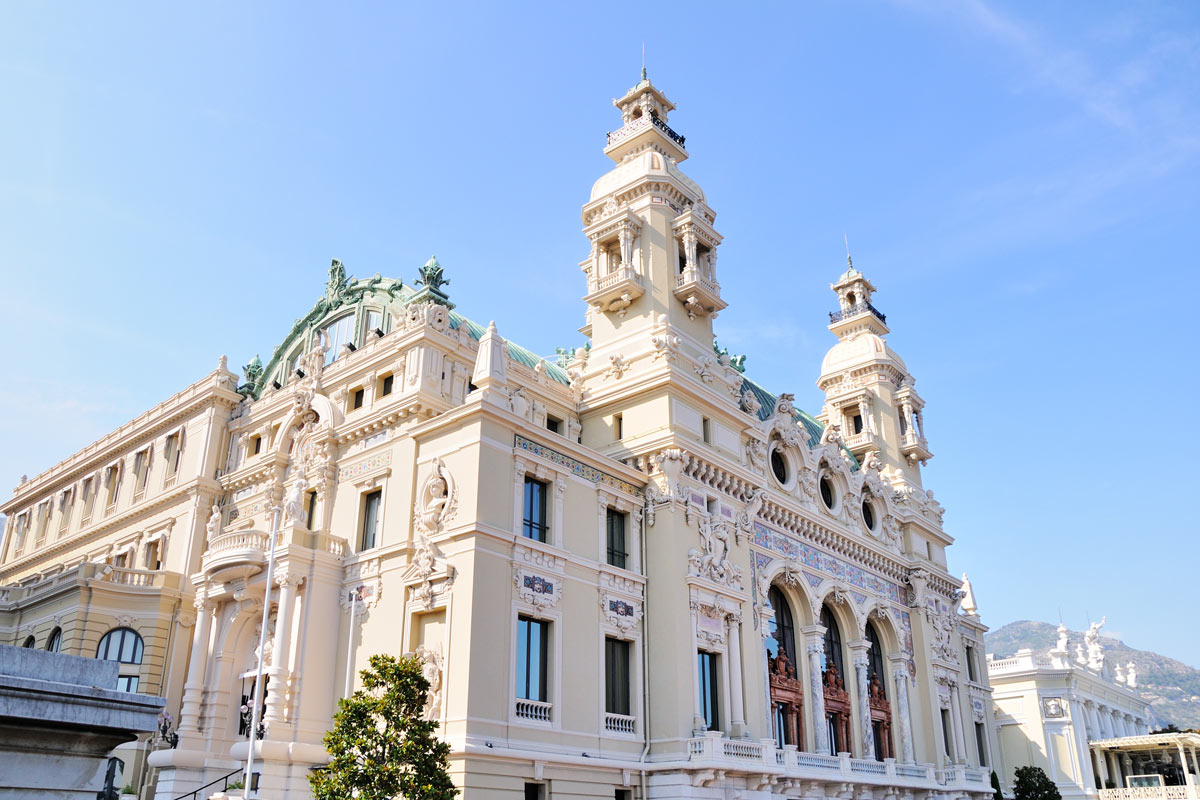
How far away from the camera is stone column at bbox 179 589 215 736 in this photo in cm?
3497

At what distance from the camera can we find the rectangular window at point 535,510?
3269 cm

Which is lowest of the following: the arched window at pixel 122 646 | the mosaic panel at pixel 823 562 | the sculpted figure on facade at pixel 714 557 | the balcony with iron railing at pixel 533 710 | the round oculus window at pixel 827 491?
the balcony with iron railing at pixel 533 710

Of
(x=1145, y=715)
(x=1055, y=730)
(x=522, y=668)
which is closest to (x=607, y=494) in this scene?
(x=522, y=668)

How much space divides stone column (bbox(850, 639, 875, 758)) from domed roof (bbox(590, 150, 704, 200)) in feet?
76.3

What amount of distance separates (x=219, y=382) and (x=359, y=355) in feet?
35.2

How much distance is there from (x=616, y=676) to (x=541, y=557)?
549 cm

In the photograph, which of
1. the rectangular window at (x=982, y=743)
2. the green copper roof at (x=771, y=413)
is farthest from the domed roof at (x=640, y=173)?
the rectangular window at (x=982, y=743)

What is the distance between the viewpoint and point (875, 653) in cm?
4984

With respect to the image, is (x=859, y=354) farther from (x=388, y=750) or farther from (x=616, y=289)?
(x=388, y=750)

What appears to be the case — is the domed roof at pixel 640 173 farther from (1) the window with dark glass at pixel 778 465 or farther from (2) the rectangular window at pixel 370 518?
(2) the rectangular window at pixel 370 518

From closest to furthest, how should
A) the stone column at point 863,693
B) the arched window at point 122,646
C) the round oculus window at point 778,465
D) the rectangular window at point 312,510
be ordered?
1. the rectangular window at point 312,510
2. the arched window at point 122,646
3. the stone column at point 863,693
4. the round oculus window at point 778,465

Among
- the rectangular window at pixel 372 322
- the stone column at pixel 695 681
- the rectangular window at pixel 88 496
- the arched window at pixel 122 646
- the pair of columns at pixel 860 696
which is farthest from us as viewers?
the rectangular window at pixel 88 496

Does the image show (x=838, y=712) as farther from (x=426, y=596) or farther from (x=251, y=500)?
(x=251, y=500)

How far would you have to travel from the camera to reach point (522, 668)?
1195 inches
